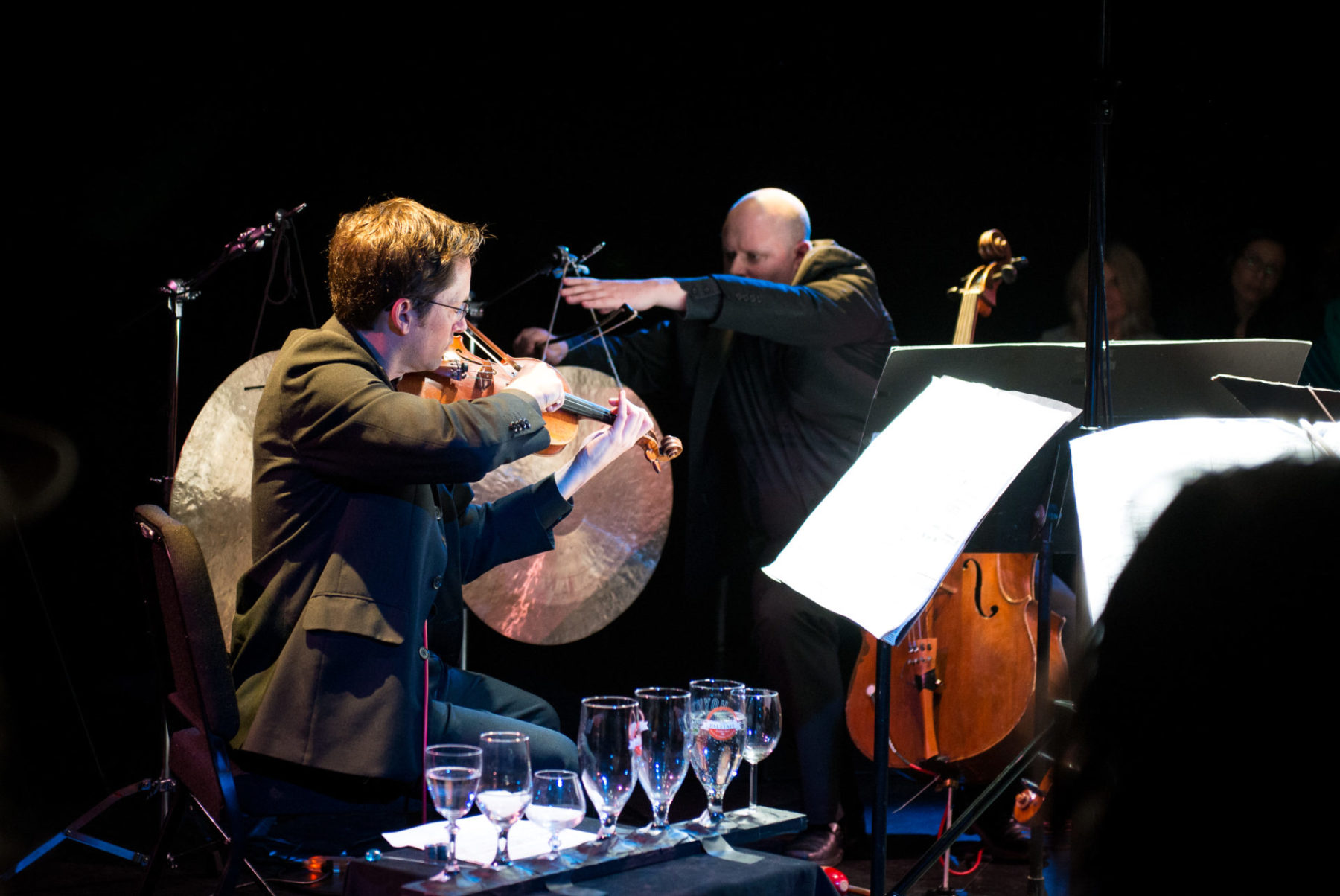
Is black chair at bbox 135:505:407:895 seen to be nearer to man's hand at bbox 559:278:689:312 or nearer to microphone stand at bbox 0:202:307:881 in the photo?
microphone stand at bbox 0:202:307:881

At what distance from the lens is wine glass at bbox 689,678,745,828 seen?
138 cm

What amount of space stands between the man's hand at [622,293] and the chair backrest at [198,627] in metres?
1.18

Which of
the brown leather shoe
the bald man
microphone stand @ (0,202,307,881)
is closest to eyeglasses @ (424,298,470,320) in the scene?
the bald man

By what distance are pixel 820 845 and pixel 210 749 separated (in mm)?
1583

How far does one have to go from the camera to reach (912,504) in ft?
5.24

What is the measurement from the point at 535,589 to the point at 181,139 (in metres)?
1.67

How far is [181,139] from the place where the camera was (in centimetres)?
326

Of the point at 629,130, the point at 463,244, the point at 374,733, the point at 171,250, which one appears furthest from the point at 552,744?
the point at 629,130

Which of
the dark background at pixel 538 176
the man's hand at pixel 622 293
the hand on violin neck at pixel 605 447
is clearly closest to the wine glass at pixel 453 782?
→ the hand on violin neck at pixel 605 447

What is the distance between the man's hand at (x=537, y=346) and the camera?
3.08m

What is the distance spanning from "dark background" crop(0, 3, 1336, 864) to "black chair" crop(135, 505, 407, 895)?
1.48 m

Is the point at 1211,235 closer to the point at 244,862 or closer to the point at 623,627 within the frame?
the point at 623,627

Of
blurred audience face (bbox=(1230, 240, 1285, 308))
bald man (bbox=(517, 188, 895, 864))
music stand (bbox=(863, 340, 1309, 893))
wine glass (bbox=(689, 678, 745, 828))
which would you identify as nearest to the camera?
wine glass (bbox=(689, 678, 745, 828))

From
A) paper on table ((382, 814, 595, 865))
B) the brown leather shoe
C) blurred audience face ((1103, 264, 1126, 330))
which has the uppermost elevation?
blurred audience face ((1103, 264, 1126, 330))
